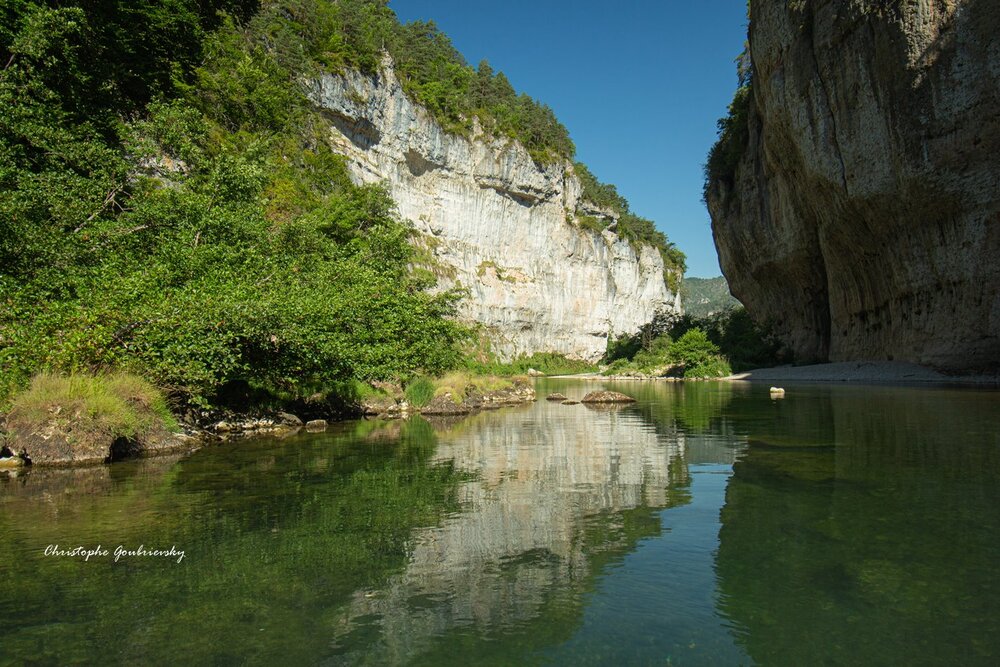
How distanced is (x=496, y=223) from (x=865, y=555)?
78897mm

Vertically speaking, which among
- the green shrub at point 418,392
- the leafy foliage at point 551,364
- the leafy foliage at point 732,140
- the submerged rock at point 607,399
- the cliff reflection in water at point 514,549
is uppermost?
the leafy foliage at point 732,140

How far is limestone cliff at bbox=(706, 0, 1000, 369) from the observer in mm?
27953

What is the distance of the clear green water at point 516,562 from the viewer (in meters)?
3.26

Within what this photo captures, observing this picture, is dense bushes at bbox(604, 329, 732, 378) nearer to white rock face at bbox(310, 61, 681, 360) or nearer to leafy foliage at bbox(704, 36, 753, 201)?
leafy foliage at bbox(704, 36, 753, 201)

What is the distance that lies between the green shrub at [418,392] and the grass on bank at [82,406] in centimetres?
1050

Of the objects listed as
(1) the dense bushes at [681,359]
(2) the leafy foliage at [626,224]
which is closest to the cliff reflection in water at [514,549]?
(1) the dense bushes at [681,359]

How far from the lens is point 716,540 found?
505cm

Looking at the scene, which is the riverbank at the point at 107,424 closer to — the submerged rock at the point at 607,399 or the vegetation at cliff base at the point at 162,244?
the vegetation at cliff base at the point at 162,244

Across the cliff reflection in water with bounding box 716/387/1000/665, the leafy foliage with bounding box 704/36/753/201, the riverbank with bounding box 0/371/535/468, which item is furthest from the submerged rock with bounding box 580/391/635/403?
the leafy foliage with bounding box 704/36/753/201

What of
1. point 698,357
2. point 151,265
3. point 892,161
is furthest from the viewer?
point 698,357

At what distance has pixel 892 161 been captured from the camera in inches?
1230

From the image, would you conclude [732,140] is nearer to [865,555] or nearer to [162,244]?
[162,244]

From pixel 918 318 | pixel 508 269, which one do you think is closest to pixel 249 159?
pixel 918 318
